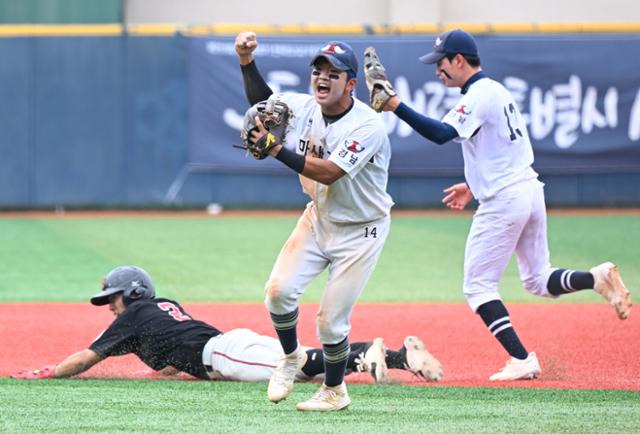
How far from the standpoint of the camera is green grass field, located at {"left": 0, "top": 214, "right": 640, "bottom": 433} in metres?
5.82

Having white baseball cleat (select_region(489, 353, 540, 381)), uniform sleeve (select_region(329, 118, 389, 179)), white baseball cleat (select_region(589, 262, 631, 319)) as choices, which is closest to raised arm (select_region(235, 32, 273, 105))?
uniform sleeve (select_region(329, 118, 389, 179))

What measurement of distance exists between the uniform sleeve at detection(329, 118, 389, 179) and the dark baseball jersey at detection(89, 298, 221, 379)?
1.73m

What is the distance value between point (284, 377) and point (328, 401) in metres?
0.28

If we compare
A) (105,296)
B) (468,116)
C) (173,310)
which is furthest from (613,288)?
(105,296)

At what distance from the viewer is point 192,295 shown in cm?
1117

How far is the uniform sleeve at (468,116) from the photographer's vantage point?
7066mm

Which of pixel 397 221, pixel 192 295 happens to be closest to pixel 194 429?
pixel 192 295

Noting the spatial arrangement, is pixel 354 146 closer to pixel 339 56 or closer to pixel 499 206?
pixel 339 56

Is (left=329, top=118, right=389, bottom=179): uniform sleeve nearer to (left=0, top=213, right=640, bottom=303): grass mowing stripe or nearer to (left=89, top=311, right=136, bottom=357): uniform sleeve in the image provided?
(left=89, top=311, right=136, bottom=357): uniform sleeve

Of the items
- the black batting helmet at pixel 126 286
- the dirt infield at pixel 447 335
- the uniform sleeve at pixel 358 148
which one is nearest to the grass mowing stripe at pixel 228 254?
the dirt infield at pixel 447 335

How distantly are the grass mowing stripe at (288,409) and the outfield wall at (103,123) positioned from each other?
1158 centimetres

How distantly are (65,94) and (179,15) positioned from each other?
5.19 metres

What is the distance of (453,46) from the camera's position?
288 inches

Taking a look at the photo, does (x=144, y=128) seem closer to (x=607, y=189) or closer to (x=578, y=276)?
(x=607, y=189)
